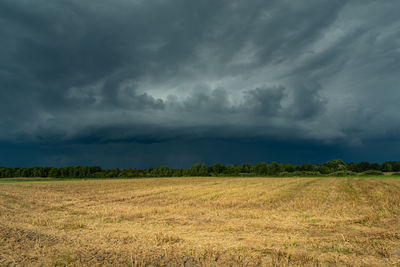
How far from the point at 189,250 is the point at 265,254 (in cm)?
246

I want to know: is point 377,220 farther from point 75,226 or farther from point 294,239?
point 75,226

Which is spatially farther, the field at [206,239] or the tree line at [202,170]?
the tree line at [202,170]

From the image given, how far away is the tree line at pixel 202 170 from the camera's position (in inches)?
3964

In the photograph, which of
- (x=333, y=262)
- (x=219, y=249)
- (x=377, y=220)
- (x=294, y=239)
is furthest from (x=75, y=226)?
(x=377, y=220)

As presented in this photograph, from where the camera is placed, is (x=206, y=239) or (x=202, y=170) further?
(x=202, y=170)

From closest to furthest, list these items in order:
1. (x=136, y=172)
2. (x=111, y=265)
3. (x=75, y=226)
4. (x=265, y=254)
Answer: (x=111, y=265) → (x=265, y=254) → (x=75, y=226) → (x=136, y=172)

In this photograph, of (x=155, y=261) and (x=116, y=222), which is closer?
(x=155, y=261)

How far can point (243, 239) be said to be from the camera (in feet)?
31.4

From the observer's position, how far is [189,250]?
8.34 metres

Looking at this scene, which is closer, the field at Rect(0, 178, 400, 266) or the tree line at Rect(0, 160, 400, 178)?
the field at Rect(0, 178, 400, 266)

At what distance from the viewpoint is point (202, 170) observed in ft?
376

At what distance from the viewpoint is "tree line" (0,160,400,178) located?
A: 10069cm

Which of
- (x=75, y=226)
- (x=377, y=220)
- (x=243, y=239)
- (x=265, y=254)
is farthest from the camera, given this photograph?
(x=377, y=220)

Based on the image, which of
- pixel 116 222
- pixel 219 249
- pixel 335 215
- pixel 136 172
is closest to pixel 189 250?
pixel 219 249
